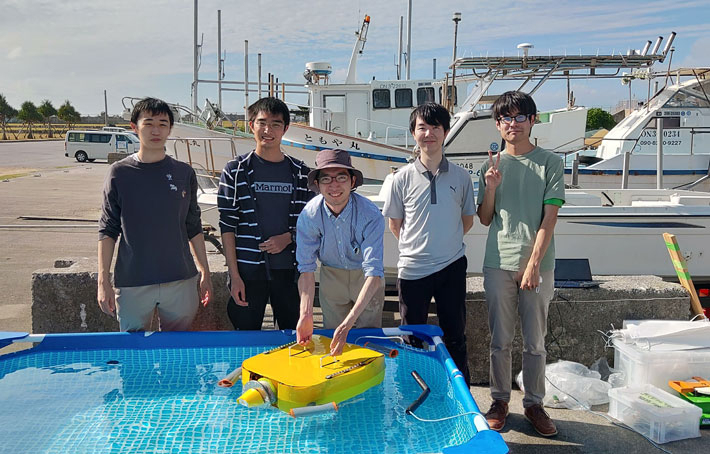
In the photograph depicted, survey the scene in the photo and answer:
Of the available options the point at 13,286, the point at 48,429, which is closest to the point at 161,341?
the point at 48,429

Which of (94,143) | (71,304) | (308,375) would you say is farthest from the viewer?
(94,143)

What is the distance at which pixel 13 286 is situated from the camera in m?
6.93

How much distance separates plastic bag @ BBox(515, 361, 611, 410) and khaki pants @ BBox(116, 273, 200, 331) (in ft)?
7.26

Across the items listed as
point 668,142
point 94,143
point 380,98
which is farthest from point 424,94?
point 94,143

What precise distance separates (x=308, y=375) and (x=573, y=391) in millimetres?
1874

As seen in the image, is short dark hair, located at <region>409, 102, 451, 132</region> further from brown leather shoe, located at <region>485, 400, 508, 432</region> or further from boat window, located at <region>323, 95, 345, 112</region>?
boat window, located at <region>323, 95, 345, 112</region>

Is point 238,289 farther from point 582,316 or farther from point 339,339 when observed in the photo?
point 582,316

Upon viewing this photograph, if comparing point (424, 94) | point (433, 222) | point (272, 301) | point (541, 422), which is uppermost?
point (424, 94)

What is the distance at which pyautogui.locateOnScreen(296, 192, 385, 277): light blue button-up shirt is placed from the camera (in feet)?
10.3

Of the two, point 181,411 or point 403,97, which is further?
point 403,97

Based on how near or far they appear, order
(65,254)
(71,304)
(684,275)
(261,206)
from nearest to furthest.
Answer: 1. (261,206)
2. (71,304)
3. (684,275)
4. (65,254)

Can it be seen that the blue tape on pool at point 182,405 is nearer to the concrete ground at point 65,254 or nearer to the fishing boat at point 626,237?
the concrete ground at point 65,254

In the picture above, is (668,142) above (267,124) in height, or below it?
above

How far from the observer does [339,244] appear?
3.21m
